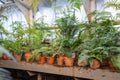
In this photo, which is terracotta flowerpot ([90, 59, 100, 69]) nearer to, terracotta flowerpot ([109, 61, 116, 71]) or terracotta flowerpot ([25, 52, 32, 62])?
terracotta flowerpot ([109, 61, 116, 71])

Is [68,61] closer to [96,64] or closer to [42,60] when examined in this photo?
[96,64]

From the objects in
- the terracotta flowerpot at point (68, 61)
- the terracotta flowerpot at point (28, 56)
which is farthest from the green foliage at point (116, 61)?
the terracotta flowerpot at point (28, 56)

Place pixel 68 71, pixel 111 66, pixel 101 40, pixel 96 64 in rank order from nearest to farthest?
pixel 111 66, pixel 96 64, pixel 101 40, pixel 68 71

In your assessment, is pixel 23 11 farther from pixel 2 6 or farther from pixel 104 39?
pixel 104 39

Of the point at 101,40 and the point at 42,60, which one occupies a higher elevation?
the point at 101,40

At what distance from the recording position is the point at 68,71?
9.43 feet

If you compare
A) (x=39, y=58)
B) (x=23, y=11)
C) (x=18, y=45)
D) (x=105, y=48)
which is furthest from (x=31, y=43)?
(x=105, y=48)

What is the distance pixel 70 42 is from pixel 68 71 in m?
0.49

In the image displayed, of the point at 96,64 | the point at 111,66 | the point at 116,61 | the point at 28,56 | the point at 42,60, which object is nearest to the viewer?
the point at 116,61

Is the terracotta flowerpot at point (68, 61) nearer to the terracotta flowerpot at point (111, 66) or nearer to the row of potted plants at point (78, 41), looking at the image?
the row of potted plants at point (78, 41)

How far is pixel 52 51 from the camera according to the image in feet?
10.3

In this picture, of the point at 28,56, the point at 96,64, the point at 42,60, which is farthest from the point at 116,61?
the point at 28,56

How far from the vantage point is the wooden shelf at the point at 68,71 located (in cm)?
249

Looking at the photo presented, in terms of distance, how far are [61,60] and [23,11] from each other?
1.82m
